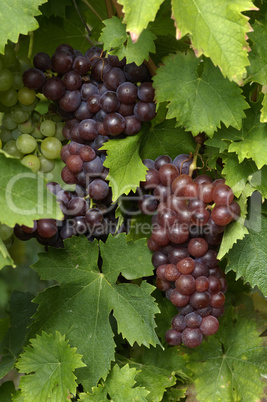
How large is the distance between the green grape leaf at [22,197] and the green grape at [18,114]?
0.30 metres

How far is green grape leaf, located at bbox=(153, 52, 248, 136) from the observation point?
823 millimetres

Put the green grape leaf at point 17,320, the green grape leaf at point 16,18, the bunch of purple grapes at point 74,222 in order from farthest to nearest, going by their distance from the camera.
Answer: the green grape leaf at point 17,320 < the bunch of purple grapes at point 74,222 < the green grape leaf at point 16,18

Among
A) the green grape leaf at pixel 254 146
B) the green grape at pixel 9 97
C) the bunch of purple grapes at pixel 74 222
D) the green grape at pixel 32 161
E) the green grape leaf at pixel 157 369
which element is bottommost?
the green grape leaf at pixel 157 369

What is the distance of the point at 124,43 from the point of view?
0.81 metres

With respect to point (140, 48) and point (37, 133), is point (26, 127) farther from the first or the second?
point (140, 48)

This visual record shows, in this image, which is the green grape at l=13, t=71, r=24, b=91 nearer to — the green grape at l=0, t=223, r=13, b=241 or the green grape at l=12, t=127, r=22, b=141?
the green grape at l=12, t=127, r=22, b=141

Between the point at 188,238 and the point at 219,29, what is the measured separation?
1.22 feet

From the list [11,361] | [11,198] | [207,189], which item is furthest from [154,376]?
[11,198]

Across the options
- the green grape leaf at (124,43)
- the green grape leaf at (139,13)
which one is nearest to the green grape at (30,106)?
the green grape leaf at (124,43)

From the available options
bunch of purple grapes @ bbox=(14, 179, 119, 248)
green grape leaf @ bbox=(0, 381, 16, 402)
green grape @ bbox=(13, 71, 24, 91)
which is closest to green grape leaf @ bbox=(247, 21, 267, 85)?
bunch of purple grapes @ bbox=(14, 179, 119, 248)

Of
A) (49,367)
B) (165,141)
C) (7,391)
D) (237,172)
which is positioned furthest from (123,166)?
(7,391)

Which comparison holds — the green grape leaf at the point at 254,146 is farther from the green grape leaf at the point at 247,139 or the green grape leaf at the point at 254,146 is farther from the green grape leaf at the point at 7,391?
the green grape leaf at the point at 7,391

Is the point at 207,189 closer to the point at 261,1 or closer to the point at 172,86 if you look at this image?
the point at 172,86

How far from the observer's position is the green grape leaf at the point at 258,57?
82 cm
